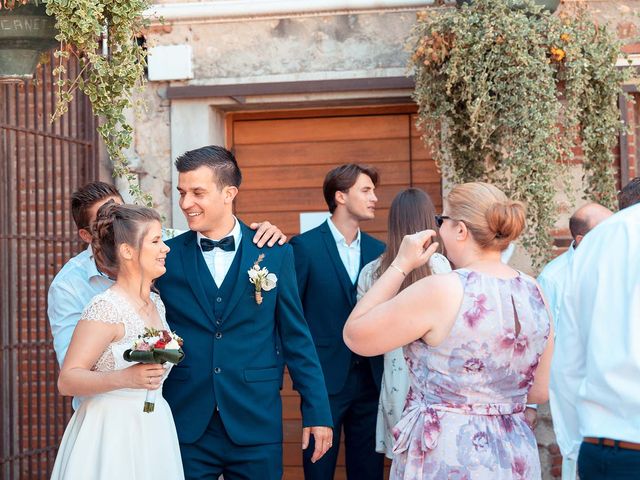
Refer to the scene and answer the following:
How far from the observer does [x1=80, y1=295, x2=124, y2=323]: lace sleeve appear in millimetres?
3986

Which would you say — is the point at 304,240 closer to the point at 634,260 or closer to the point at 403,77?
the point at 403,77

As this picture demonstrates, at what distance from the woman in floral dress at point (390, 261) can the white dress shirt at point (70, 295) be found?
137 cm

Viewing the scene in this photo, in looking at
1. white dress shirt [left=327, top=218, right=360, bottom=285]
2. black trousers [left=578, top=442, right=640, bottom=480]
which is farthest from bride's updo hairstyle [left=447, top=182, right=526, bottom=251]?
white dress shirt [left=327, top=218, right=360, bottom=285]

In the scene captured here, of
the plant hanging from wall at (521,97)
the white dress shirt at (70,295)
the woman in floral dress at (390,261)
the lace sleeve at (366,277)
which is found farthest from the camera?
the plant hanging from wall at (521,97)

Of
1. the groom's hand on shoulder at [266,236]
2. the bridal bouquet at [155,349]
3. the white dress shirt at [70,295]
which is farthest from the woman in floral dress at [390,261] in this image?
the bridal bouquet at [155,349]

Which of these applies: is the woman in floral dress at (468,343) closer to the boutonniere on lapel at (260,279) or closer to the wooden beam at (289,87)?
the boutonniere on lapel at (260,279)

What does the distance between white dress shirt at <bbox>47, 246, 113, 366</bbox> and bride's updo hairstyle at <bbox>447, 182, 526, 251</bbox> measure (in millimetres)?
1736

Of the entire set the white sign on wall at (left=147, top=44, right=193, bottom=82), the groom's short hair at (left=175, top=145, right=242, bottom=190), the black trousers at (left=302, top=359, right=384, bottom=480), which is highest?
the white sign on wall at (left=147, top=44, right=193, bottom=82)

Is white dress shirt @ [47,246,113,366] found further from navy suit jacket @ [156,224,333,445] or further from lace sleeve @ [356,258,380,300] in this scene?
lace sleeve @ [356,258,380,300]

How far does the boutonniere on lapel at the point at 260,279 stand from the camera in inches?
170

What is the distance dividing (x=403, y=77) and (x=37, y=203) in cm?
230

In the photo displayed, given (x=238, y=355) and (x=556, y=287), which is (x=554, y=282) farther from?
(x=238, y=355)

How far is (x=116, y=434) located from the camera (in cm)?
400

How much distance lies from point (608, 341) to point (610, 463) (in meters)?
0.31
